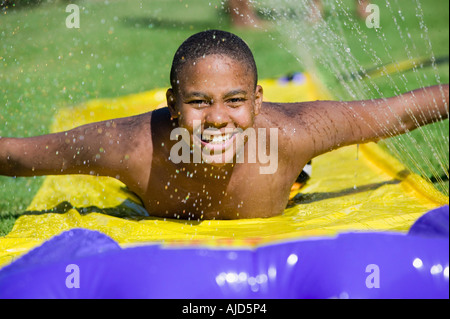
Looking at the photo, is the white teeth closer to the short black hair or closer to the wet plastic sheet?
the short black hair

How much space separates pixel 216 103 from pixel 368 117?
0.94 m

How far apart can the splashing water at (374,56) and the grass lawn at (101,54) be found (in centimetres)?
4

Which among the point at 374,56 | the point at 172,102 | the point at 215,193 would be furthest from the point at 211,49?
the point at 374,56

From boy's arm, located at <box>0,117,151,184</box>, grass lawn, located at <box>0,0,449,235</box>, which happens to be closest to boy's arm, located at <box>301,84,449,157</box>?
boy's arm, located at <box>0,117,151,184</box>

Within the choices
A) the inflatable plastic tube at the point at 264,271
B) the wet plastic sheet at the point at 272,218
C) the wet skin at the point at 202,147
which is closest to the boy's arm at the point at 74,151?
the wet skin at the point at 202,147

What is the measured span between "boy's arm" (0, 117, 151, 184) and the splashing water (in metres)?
1.50

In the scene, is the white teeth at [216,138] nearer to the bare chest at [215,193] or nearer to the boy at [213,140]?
the boy at [213,140]

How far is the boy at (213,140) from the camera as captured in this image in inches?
103

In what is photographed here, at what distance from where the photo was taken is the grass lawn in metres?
5.42

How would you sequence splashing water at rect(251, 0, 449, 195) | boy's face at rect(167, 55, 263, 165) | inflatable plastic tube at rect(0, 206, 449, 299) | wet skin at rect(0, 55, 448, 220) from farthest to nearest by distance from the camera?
splashing water at rect(251, 0, 449, 195) < wet skin at rect(0, 55, 448, 220) < boy's face at rect(167, 55, 263, 165) < inflatable plastic tube at rect(0, 206, 449, 299)

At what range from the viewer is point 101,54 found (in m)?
8.13

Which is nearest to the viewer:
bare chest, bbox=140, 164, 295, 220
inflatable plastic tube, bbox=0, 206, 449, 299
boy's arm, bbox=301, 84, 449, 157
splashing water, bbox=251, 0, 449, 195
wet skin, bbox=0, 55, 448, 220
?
inflatable plastic tube, bbox=0, 206, 449, 299

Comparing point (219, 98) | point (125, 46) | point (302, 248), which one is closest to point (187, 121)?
point (219, 98)

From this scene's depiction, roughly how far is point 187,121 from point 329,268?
95 centimetres
